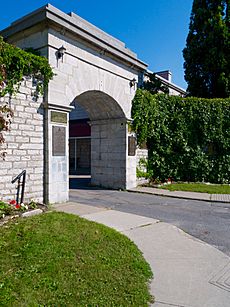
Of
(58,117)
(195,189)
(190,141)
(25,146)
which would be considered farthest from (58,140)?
(190,141)

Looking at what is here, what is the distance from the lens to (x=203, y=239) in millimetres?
4855

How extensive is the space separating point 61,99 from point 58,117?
1.75ft

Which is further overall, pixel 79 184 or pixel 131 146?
pixel 79 184

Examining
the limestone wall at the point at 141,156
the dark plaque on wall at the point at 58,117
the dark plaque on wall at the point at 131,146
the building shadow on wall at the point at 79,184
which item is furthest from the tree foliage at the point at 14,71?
the limestone wall at the point at 141,156

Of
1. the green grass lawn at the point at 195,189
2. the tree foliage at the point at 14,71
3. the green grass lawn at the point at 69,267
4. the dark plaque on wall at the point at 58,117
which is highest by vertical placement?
the tree foliage at the point at 14,71

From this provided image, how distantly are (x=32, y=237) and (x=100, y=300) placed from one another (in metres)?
1.88

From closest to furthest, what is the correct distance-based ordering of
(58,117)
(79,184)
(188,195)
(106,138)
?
(58,117) < (188,195) < (106,138) < (79,184)

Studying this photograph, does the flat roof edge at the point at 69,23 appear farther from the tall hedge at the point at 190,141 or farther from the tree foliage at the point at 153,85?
the tree foliage at the point at 153,85

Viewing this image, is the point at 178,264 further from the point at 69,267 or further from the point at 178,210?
the point at 178,210

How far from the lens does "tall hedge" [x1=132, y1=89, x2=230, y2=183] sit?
11.9 metres

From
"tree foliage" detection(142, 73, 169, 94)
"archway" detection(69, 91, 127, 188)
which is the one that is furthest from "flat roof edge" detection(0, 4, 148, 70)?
"tree foliage" detection(142, 73, 169, 94)

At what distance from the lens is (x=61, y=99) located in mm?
7434

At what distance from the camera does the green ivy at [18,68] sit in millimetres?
5914

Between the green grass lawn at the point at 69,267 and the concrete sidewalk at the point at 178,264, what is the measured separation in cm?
22
